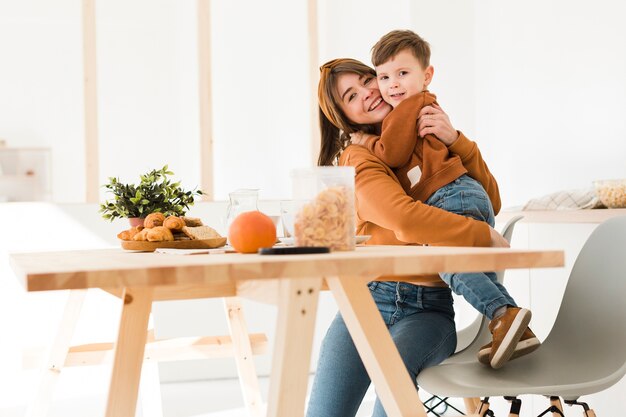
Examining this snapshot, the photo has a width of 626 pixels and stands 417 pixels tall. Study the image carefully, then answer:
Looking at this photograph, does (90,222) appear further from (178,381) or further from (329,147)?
(329,147)

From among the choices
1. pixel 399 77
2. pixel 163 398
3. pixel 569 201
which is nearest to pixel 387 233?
pixel 399 77

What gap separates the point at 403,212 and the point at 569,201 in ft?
4.59

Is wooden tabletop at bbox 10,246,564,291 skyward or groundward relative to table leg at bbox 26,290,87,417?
skyward

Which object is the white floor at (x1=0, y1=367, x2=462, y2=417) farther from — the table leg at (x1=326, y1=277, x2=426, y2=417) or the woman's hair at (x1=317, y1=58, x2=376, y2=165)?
the table leg at (x1=326, y1=277, x2=426, y2=417)

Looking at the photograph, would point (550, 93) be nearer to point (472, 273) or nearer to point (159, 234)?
point (472, 273)

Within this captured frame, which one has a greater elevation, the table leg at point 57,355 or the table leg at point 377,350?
the table leg at point 377,350

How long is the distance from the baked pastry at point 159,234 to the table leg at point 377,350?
0.72m

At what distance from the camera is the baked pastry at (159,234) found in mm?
1853

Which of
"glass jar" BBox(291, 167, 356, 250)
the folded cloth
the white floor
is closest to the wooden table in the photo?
"glass jar" BBox(291, 167, 356, 250)

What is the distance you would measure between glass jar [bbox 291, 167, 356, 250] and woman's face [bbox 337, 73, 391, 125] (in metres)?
0.74

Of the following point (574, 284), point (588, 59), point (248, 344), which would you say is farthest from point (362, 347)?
point (588, 59)

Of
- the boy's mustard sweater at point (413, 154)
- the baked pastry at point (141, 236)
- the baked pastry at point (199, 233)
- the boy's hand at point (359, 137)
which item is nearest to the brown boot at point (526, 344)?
the boy's mustard sweater at point (413, 154)

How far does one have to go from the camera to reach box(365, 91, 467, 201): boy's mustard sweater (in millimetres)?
1918

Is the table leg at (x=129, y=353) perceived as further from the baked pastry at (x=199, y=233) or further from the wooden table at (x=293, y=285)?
the baked pastry at (x=199, y=233)
